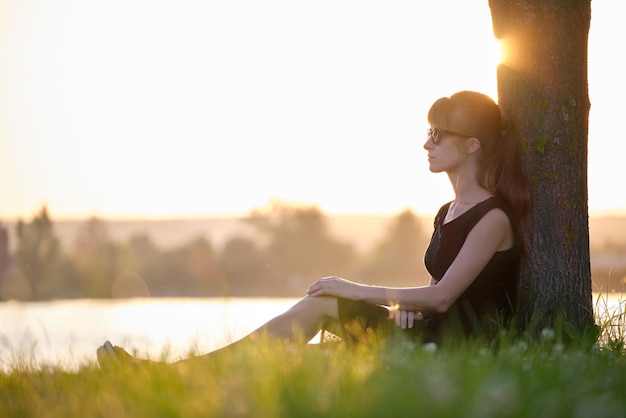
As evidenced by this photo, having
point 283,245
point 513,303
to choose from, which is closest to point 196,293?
point 283,245

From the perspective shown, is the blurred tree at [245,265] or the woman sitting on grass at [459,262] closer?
the woman sitting on grass at [459,262]

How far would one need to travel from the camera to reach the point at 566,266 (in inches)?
229

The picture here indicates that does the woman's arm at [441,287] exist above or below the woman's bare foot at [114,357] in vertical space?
above

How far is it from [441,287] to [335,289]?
66 cm

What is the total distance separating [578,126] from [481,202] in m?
0.97

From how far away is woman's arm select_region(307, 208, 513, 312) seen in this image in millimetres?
5332

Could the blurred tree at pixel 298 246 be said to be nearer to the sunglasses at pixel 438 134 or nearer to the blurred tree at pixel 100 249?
the blurred tree at pixel 100 249

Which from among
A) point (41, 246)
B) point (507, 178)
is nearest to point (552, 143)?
point (507, 178)

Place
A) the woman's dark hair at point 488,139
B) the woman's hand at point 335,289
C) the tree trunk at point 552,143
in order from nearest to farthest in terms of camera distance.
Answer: the woman's hand at point 335,289
the woman's dark hair at point 488,139
the tree trunk at point 552,143

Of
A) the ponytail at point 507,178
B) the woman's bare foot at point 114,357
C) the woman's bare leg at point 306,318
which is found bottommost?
the woman's bare foot at point 114,357

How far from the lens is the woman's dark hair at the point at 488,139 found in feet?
18.7

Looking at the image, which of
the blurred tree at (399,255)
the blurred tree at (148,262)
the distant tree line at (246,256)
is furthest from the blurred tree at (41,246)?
the blurred tree at (399,255)

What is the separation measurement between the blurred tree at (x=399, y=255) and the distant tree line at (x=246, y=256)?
0.32ft

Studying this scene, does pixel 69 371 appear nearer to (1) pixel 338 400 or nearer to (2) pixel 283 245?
(1) pixel 338 400
